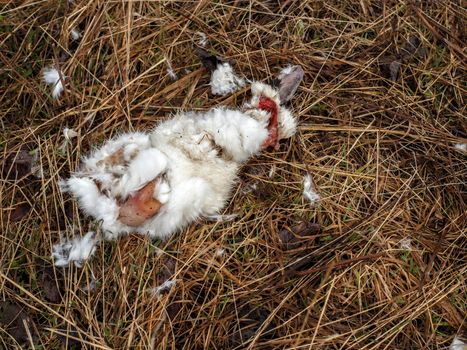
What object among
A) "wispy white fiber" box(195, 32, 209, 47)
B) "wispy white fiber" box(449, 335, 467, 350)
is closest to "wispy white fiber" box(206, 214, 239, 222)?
"wispy white fiber" box(195, 32, 209, 47)

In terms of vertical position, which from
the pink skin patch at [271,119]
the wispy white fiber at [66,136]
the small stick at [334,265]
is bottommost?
the small stick at [334,265]

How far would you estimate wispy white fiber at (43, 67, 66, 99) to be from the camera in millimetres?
2404

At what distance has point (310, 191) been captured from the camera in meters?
2.32

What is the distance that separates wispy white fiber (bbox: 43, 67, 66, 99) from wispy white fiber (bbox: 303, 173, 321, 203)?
1.39m

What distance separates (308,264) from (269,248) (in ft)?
0.68

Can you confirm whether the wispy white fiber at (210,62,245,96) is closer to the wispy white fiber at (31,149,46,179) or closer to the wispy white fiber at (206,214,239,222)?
the wispy white fiber at (206,214,239,222)

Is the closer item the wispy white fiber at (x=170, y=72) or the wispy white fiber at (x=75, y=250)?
the wispy white fiber at (x=75, y=250)

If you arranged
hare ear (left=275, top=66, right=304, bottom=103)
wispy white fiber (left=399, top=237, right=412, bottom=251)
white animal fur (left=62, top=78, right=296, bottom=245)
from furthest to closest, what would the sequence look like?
hare ear (left=275, top=66, right=304, bottom=103) → wispy white fiber (left=399, top=237, right=412, bottom=251) → white animal fur (left=62, top=78, right=296, bottom=245)

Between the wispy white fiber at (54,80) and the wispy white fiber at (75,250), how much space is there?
0.78 m

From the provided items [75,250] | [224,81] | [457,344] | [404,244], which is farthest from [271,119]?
[457,344]

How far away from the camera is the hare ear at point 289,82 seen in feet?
7.80

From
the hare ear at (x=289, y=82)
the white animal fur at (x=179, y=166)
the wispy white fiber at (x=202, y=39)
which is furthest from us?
the wispy white fiber at (x=202, y=39)

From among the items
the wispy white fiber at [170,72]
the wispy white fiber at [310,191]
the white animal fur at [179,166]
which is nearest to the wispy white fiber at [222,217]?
Result: the white animal fur at [179,166]

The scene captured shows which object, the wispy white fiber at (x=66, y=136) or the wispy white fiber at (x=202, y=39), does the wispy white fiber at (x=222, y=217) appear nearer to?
the wispy white fiber at (x=66, y=136)
